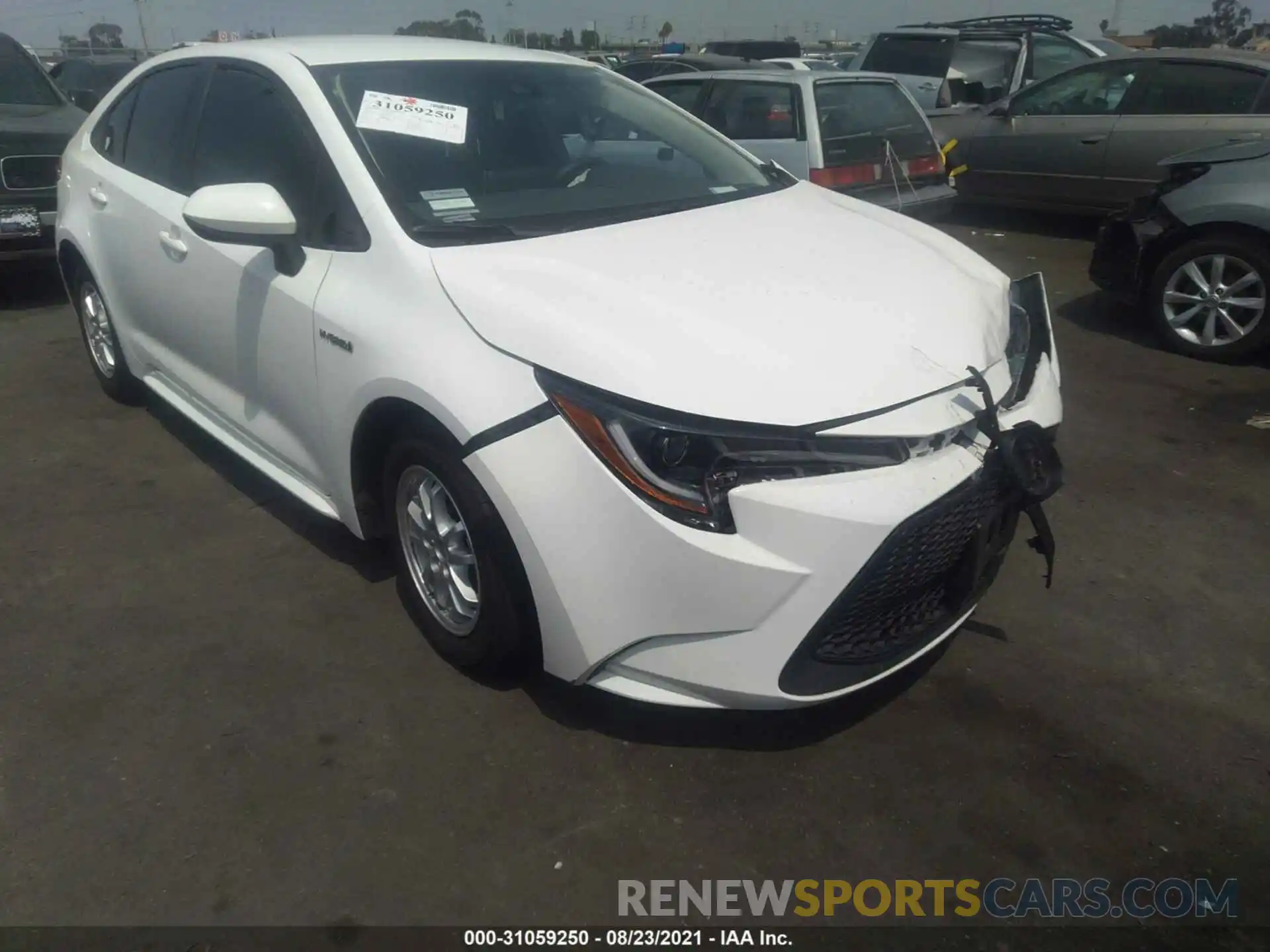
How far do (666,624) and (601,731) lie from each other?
590 mm

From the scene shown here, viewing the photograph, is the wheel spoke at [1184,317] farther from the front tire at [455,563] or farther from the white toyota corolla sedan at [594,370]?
the front tire at [455,563]

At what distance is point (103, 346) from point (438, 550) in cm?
298

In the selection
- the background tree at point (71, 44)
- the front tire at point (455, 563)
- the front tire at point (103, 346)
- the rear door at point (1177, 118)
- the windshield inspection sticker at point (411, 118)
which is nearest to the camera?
the front tire at point (455, 563)

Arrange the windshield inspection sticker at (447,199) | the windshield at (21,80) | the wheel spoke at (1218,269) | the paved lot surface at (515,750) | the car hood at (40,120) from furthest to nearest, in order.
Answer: the windshield at (21,80), the car hood at (40,120), the wheel spoke at (1218,269), the windshield inspection sticker at (447,199), the paved lot surface at (515,750)

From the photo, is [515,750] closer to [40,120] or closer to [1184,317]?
[1184,317]

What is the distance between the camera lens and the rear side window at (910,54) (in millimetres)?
11391

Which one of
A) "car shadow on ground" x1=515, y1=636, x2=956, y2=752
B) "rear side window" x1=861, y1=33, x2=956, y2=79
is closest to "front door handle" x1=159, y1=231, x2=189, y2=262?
"car shadow on ground" x1=515, y1=636, x2=956, y2=752

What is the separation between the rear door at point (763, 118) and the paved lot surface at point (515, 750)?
145 inches

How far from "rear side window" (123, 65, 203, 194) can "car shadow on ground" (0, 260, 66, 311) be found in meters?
3.31

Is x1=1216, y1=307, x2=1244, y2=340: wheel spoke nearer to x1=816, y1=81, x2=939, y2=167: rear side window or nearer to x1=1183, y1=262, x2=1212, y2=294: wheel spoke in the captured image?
x1=1183, y1=262, x2=1212, y2=294: wheel spoke

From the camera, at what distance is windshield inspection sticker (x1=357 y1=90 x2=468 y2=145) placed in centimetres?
293

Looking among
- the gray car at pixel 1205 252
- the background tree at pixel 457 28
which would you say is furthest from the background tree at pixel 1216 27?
the gray car at pixel 1205 252

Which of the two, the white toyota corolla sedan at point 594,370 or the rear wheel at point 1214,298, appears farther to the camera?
the rear wheel at point 1214,298

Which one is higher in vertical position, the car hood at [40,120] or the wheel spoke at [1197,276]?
the car hood at [40,120]
